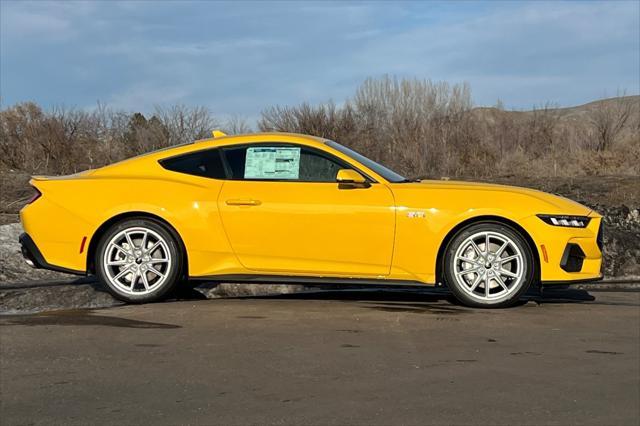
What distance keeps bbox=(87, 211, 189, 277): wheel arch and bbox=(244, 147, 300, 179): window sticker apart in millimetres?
818

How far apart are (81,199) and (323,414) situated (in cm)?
395

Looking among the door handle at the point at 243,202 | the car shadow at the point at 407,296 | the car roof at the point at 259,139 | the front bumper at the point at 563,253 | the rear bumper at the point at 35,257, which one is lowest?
the car shadow at the point at 407,296

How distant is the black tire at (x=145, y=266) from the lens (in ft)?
23.2

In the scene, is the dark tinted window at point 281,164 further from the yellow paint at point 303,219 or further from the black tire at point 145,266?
the black tire at point 145,266

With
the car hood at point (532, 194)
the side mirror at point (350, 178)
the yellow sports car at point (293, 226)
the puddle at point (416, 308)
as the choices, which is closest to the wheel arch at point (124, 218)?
the yellow sports car at point (293, 226)

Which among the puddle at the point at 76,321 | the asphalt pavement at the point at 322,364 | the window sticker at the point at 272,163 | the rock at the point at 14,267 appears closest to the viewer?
the asphalt pavement at the point at 322,364

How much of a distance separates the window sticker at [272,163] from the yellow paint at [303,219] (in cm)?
12

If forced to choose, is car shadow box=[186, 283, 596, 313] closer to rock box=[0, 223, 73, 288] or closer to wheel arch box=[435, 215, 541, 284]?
wheel arch box=[435, 215, 541, 284]

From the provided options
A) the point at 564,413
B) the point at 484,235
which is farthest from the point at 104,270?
the point at 564,413

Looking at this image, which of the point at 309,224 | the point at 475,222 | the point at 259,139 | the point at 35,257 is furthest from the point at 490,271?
the point at 35,257

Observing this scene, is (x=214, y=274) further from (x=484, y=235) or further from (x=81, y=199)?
(x=484, y=235)

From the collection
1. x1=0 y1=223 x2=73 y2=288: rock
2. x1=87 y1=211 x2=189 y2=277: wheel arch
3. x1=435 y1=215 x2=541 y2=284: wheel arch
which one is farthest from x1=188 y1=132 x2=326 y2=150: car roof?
x1=0 y1=223 x2=73 y2=288: rock

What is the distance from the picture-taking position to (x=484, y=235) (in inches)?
272

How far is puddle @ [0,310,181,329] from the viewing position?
622cm
